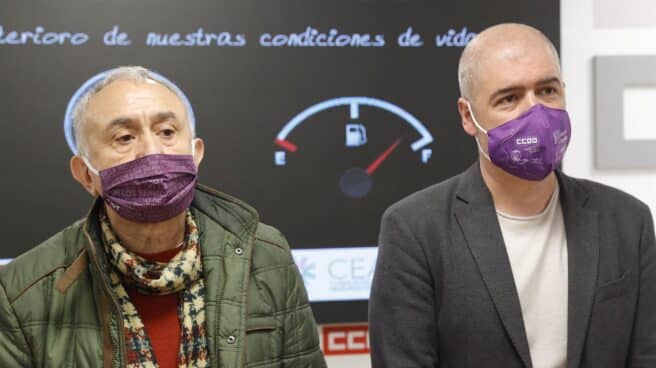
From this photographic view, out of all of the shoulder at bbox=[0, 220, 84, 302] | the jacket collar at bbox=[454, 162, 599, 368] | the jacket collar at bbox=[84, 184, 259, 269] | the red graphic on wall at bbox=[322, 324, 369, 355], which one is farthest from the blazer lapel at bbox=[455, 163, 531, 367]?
the red graphic on wall at bbox=[322, 324, 369, 355]

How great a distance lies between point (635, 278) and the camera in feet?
6.34

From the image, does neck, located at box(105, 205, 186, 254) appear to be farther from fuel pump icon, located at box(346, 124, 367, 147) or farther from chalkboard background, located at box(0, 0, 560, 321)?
fuel pump icon, located at box(346, 124, 367, 147)

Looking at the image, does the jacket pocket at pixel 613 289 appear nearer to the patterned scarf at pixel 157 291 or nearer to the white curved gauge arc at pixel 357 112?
the patterned scarf at pixel 157 291

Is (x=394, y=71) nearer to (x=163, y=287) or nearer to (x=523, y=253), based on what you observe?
(x=523, y=253)

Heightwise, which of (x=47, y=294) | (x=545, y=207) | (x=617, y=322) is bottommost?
(x=617, y=322)

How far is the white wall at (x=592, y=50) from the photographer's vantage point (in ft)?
10.1

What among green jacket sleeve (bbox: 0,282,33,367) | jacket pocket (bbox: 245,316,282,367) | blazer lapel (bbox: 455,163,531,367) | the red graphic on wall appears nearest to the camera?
green jacket sleeve (bbox: 0,282,33,367)

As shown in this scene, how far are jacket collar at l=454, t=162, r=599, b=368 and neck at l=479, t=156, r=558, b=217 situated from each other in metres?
0.03

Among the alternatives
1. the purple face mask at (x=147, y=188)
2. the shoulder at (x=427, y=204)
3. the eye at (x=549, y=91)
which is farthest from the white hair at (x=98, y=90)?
the eye at (x=549, y=91)

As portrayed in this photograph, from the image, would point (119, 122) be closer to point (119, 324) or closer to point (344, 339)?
point (119, 324)

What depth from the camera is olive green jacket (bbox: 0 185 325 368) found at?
5.38 feet

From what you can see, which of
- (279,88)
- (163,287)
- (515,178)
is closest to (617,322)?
(515,178)

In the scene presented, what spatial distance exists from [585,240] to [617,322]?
210mm

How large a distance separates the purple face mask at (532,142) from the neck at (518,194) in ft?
0.21
